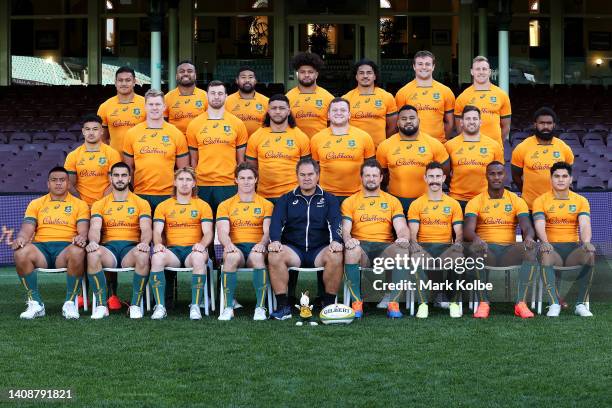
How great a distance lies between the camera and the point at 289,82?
23.3m

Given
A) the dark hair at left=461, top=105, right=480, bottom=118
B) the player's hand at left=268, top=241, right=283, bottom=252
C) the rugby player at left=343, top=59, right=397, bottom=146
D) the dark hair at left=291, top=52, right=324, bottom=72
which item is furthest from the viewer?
the rugby player at left=343, top=59, right=397, bottom=146

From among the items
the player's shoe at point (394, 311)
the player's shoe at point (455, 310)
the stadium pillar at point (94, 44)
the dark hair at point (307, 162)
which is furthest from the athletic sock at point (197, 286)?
the stadium pillar at point (94, 44)

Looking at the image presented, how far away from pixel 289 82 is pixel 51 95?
5168 mm

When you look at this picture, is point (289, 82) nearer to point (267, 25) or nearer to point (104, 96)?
point (267, 25)

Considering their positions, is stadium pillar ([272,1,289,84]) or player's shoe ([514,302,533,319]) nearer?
player's shoe ([514,302,533,319])

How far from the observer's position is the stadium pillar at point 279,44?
23.2 metres

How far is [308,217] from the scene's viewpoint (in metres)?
Answer: 8.44

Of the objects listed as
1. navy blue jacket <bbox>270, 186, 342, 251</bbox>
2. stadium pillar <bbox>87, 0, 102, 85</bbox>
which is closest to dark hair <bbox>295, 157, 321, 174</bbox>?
navy blue jacket <bbox>270, 186, 342, 251</bbox>

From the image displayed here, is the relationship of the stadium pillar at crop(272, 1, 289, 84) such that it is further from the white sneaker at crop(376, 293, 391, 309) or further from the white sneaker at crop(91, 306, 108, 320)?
the white sneaker at crop(91, 306, 108, 320)

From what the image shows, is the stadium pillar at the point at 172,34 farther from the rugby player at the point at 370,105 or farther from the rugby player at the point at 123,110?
the rugby player at the point at 370,105

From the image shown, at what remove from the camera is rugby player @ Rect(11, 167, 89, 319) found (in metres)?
8.45

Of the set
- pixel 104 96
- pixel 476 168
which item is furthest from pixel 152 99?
pixel 104 96

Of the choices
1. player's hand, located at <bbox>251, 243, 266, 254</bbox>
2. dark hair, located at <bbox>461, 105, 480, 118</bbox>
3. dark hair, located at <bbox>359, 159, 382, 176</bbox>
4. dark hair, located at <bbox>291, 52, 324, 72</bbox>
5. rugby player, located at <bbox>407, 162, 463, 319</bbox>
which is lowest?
player's hand, located at <bbox>251, 243, 266, 254</bbox>

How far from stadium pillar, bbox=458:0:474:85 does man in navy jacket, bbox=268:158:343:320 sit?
50.3ft
